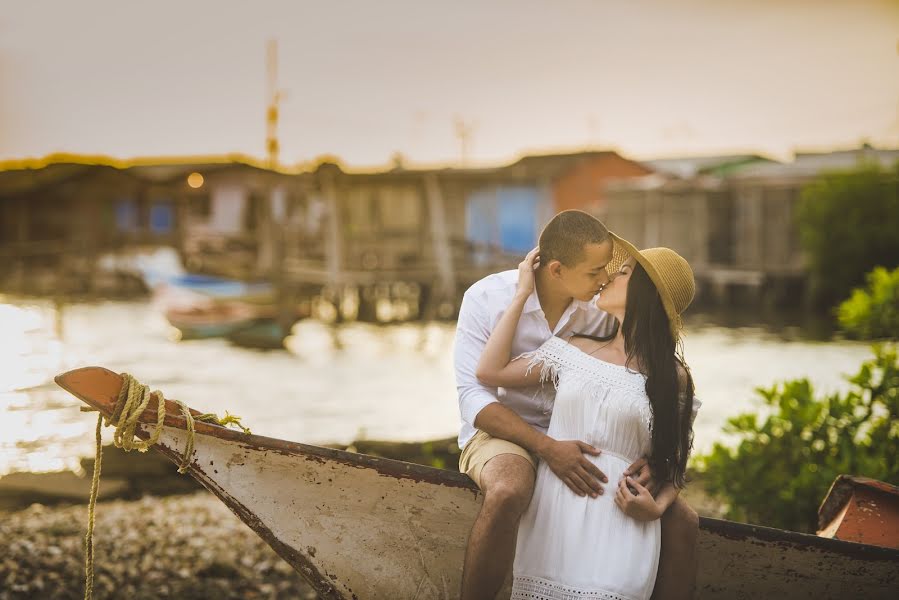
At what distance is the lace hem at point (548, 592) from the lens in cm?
289

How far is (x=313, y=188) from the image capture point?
→ 2617 centimetres

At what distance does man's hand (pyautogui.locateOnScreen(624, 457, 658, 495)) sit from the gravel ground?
10.2 feet

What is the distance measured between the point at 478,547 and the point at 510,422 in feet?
1.54

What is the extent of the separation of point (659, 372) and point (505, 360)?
57 cm

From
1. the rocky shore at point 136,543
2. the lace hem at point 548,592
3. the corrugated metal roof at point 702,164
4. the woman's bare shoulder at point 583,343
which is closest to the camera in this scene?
the lace hem at point 548,592

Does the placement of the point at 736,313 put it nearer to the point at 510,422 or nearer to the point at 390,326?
the point at 390,326

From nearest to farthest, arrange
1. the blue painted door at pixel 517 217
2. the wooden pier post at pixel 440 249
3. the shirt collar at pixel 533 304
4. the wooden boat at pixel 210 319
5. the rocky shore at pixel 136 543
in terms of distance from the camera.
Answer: the shirt collar at pixel 533 304, the rocky shore at pixel 136 543, the wooden boat at pixel 210 319, the wooden pier post at pixel 440 249, the blue painted door at pixel 517 217

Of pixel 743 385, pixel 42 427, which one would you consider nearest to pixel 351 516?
pixel 42 427

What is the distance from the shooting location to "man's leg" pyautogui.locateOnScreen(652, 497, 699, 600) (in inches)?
120

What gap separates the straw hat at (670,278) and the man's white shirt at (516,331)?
0.39 m

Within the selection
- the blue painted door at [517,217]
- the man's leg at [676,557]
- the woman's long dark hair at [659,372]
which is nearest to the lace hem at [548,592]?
the man's leg at [676,557]

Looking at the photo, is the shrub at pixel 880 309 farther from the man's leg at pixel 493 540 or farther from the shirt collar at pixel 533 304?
the man's leg at pixel 493 540

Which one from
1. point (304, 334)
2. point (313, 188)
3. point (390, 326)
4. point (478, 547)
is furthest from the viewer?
point (313, 188)

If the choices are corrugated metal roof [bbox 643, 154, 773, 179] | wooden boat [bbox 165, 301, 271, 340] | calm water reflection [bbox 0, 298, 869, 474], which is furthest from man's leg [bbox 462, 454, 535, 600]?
corrugated metal roof [bbox 643, 154, 773, 179]
